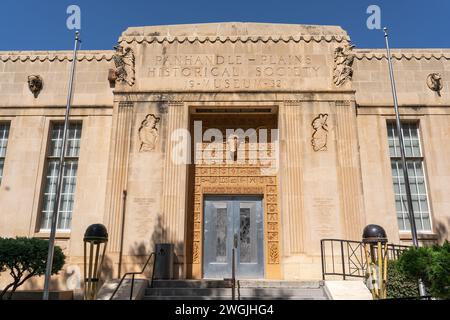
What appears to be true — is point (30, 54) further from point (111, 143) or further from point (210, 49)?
point (210, 49)

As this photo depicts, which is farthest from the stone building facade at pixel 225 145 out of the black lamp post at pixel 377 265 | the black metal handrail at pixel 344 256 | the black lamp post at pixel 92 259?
the black lamp post at pixel 377 265

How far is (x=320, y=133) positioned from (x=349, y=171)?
5.13 ft

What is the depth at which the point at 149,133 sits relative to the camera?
13.8 meters

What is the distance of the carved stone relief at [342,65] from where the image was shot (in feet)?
45.7

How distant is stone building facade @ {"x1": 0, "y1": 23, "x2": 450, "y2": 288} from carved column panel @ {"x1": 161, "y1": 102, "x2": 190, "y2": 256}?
0.12 ft

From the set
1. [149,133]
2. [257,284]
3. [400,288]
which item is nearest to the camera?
[400,288]

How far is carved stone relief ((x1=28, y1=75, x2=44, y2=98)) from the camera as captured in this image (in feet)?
49.5

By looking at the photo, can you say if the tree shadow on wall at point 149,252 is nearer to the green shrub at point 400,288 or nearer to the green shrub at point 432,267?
the green shrub at point 400,288

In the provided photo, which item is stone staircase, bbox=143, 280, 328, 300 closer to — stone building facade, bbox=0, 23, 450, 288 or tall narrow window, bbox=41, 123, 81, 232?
stone building facade, bbox=0, 23, 450, 288

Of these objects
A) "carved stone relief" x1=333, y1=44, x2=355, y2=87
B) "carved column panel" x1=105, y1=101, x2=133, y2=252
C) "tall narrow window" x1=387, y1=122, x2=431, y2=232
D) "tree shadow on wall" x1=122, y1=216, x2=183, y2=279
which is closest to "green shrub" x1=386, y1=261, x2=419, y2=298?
"tall narrow window" x1=387, y1=122, x2=431, y2=232

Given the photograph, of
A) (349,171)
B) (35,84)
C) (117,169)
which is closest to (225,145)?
(117,169)

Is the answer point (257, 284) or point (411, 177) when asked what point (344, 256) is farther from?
point (411, 177)

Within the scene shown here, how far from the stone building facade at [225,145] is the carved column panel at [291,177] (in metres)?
0.04
